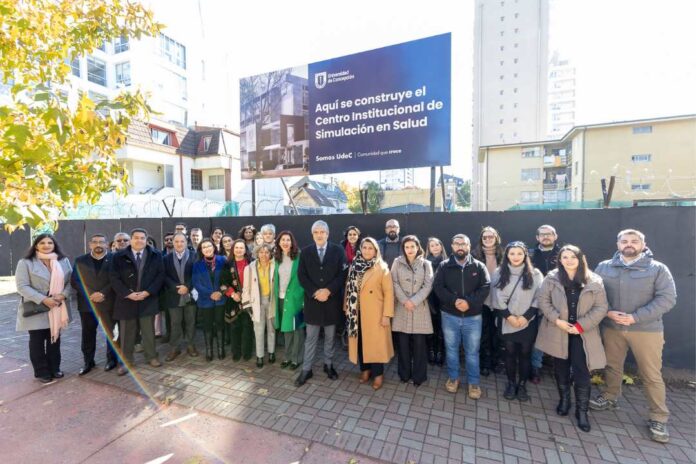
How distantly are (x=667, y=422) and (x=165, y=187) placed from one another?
27.2 metres

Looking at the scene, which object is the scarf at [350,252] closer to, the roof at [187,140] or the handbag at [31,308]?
the handbag at [31,308]

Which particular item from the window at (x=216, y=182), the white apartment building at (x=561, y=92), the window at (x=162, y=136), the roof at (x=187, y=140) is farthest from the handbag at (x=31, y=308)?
the white apartment building at (x=561, y=92)

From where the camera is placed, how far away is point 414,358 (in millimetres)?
4168

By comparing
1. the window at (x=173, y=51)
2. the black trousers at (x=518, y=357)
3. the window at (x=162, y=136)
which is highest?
the window at (x=173, y=51)

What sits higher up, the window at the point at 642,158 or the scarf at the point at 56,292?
the window at the point at 642,158

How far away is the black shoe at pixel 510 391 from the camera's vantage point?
12.4 ft

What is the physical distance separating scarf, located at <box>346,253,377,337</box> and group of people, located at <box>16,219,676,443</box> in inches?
0.6

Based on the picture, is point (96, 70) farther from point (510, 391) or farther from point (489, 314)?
point (510, 391)

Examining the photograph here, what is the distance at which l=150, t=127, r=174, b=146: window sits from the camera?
23.6 m

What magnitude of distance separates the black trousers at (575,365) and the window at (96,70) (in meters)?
36.6

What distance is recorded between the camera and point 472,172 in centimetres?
6209

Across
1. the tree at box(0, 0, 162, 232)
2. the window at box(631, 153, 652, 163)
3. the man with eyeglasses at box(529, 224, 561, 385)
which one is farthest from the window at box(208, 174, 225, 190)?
the window at box(631, 153, 652, 163)

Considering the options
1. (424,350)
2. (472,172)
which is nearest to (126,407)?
(424,350)

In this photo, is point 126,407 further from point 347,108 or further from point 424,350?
point 347,108
